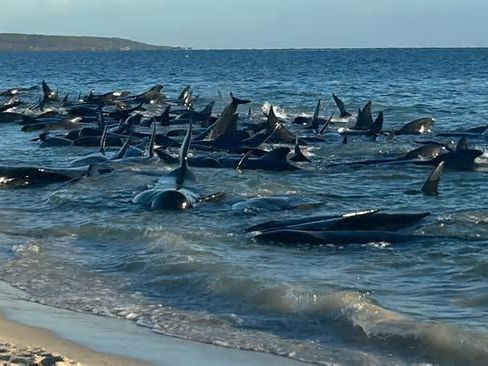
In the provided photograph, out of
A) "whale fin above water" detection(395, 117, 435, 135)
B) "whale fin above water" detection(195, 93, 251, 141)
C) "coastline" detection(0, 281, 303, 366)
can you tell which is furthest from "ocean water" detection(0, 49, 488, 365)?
"whale fin above water" detection(395, 117, 435, 135)

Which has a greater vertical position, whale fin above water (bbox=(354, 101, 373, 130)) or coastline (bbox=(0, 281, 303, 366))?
whale fin above water (bbox=(354, 101, 373, 130))

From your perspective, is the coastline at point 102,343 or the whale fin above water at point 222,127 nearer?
the coastline at point 102,343

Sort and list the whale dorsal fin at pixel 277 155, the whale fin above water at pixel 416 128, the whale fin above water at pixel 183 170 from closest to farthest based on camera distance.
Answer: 1. the whale fin above water at pixel 183 170
2. the whale dorsal fin at pixel 277 155
3. the whale fin above water at pixel 416 128

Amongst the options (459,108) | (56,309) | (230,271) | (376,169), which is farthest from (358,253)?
(459,108)

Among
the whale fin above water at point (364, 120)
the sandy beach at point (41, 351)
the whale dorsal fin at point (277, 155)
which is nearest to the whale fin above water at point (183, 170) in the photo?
the whale dorsal fin at point (277, 155)

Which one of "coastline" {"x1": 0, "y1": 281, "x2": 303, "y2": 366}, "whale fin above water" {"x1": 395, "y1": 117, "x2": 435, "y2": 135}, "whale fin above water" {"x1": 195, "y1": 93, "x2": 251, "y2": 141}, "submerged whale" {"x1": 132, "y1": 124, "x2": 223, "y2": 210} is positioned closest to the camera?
"coastline" {"x1": 0, "y1": 281, "x2": 303, "y2": 366}

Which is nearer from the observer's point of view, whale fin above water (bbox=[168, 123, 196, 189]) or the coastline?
the coastline

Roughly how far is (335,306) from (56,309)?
2.23 metres

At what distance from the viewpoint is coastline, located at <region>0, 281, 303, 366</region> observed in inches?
263

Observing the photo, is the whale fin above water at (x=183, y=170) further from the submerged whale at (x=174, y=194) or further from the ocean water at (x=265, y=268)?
the ocean water at (x=265, y=268)

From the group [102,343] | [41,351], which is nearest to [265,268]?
[102,343]

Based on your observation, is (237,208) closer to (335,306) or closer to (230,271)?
(230,271)

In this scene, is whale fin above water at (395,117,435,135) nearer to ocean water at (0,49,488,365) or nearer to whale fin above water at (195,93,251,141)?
whale fin above water at (195,93,251,141)

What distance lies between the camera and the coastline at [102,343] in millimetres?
6672
